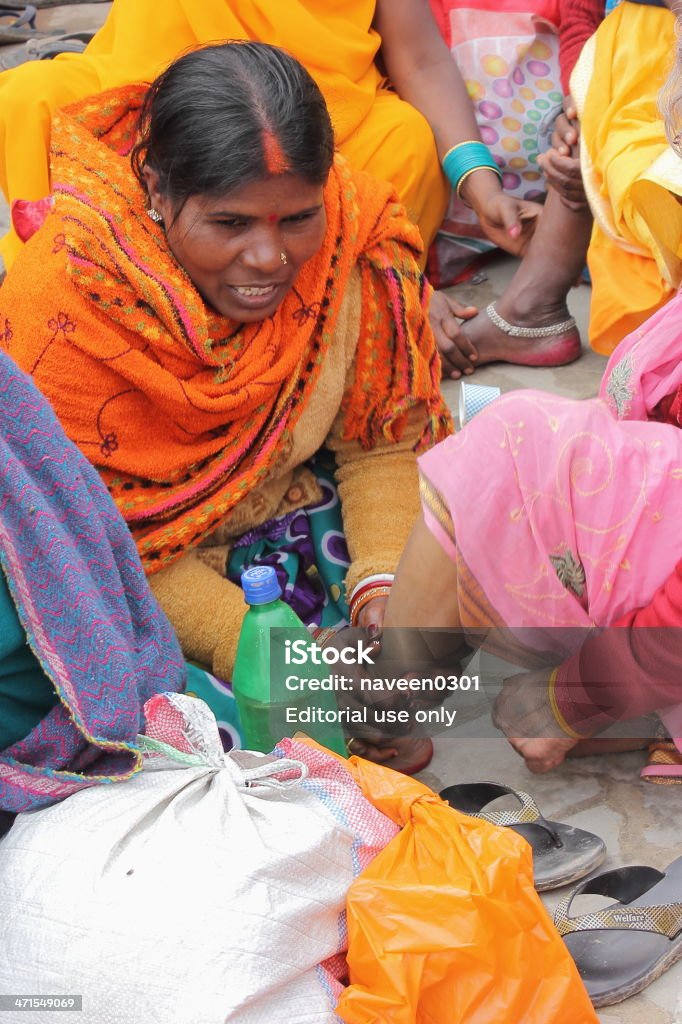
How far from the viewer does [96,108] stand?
2369mm

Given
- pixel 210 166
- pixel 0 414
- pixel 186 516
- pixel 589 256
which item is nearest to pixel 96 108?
pixel 210 166

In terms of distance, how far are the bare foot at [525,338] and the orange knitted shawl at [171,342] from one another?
835mm

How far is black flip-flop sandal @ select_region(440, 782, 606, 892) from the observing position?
1928 millimetres

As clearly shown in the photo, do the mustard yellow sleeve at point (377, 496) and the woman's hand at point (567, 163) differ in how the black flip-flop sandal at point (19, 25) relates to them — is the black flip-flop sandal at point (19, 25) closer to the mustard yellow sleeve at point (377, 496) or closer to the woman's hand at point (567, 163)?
the woman's hand at point (567, 163)

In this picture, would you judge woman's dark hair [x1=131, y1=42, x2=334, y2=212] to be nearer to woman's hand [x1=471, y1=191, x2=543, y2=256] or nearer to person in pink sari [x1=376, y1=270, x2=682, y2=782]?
person in pink sari [x1=376, y1=270, x2=682, y2=782]

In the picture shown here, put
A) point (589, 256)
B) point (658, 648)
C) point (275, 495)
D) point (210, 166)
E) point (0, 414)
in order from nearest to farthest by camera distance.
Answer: point (0, 414) → point (658, 648) → point (210, 166) → point (275, 495) → point (589, 256)

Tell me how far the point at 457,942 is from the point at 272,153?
131cm

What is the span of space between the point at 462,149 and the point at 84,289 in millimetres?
1732

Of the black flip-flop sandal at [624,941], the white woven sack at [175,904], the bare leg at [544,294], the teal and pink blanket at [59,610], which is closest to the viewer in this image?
the white woven sack at [175,904]

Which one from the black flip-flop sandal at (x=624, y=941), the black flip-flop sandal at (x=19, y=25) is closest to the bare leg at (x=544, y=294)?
the black flip-flop sandal at (x=624, y=941)

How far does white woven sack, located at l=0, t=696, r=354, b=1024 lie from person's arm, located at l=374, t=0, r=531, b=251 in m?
2.30

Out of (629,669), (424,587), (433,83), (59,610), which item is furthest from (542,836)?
(433,83)

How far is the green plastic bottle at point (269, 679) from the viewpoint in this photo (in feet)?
6.68

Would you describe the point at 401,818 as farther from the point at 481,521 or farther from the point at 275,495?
the point at 275,495
